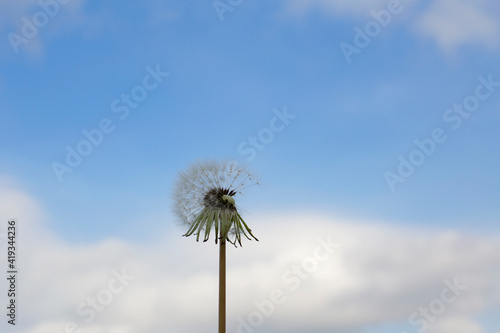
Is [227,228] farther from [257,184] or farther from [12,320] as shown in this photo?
[12,320]

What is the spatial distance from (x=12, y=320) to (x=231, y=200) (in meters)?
14.0

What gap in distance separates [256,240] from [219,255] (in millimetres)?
2426

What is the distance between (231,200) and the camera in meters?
56.2

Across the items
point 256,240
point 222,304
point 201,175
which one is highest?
point 201,175

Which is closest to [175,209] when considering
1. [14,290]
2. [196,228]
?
[196,228]

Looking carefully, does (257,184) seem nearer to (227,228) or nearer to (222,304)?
(227,228)

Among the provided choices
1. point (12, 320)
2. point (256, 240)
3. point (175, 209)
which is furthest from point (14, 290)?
point (256, 240)

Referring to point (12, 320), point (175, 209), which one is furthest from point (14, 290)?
point (175, 209)

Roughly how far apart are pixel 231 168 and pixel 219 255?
17.0 feet

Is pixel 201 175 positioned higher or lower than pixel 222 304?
higher

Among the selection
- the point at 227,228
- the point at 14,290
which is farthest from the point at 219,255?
the point at 14,290

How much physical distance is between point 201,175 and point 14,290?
12.5 meters

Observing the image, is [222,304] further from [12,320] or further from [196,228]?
[12,320]

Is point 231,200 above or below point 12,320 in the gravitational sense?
above
